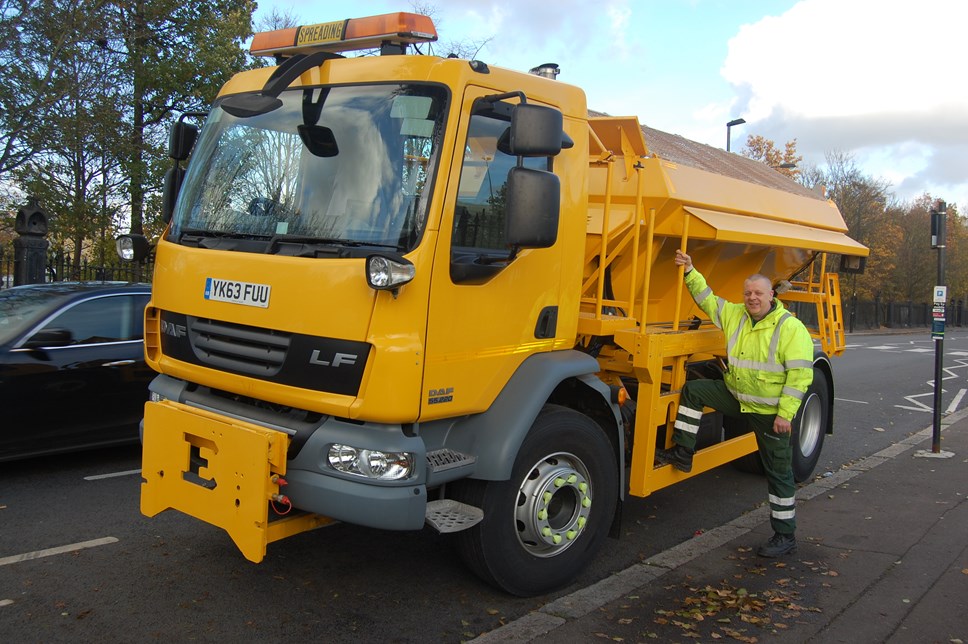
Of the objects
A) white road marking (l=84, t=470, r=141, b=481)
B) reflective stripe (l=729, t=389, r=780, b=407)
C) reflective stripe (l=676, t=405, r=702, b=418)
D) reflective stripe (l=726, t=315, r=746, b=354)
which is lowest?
white road marking (l=84, t=470, r=141, b=481)

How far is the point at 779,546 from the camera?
16.5ft

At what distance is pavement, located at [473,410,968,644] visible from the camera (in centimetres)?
389

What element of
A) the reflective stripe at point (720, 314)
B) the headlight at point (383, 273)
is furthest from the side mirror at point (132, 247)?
the reflective stripe at point (720, 314)

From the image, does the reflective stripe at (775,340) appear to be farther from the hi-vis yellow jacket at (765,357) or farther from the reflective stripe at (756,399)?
the reflective stripe at (756,399)

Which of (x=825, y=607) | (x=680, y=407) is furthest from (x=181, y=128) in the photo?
(x=825, y=607)

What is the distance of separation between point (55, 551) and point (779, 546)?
4537 millimetres

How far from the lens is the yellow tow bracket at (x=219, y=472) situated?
3.42 m

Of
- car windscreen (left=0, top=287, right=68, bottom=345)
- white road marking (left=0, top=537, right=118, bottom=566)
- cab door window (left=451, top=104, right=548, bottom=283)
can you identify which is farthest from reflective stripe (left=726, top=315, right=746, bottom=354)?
car windscreen (left=0, top=287, right=68, bottom=345)

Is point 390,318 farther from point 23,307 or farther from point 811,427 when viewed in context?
point 811,427

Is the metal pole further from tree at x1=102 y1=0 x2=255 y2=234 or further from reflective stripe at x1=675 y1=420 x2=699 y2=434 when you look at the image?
tree at x1=102 y1=0 x2=255 y2=234

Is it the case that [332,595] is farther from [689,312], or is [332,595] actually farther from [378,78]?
[689,312]

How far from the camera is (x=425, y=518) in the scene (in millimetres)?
3625

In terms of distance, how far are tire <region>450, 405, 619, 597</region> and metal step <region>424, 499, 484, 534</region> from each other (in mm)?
97

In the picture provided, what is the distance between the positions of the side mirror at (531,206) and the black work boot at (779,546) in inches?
108
